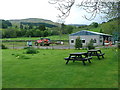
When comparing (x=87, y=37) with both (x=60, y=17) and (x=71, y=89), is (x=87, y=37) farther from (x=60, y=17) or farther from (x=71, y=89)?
(x=71, y=89)

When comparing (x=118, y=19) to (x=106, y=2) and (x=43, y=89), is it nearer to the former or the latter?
(x=106, y=2)

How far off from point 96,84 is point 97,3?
3.54m

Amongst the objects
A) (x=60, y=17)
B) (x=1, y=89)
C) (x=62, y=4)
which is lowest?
(x=1, y=89)

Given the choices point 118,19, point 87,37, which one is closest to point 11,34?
point 87,37

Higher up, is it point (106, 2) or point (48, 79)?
point (106, 2)

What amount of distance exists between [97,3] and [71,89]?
400 cm

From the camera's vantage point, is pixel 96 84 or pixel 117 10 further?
pixel 117 10

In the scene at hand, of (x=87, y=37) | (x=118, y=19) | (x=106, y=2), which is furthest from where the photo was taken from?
(x=87, y=37)

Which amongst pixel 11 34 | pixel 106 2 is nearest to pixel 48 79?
pixel 106 2

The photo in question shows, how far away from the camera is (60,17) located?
24.1 feet

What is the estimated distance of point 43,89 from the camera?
4.81 meters

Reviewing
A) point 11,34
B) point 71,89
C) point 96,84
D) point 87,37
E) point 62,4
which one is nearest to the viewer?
point 71,89

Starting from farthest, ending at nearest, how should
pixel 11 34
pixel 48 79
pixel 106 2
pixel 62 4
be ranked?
pixel 11 34
pixel 106 2
pixel 62 4
pixel 48 79

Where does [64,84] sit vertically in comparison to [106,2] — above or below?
below
